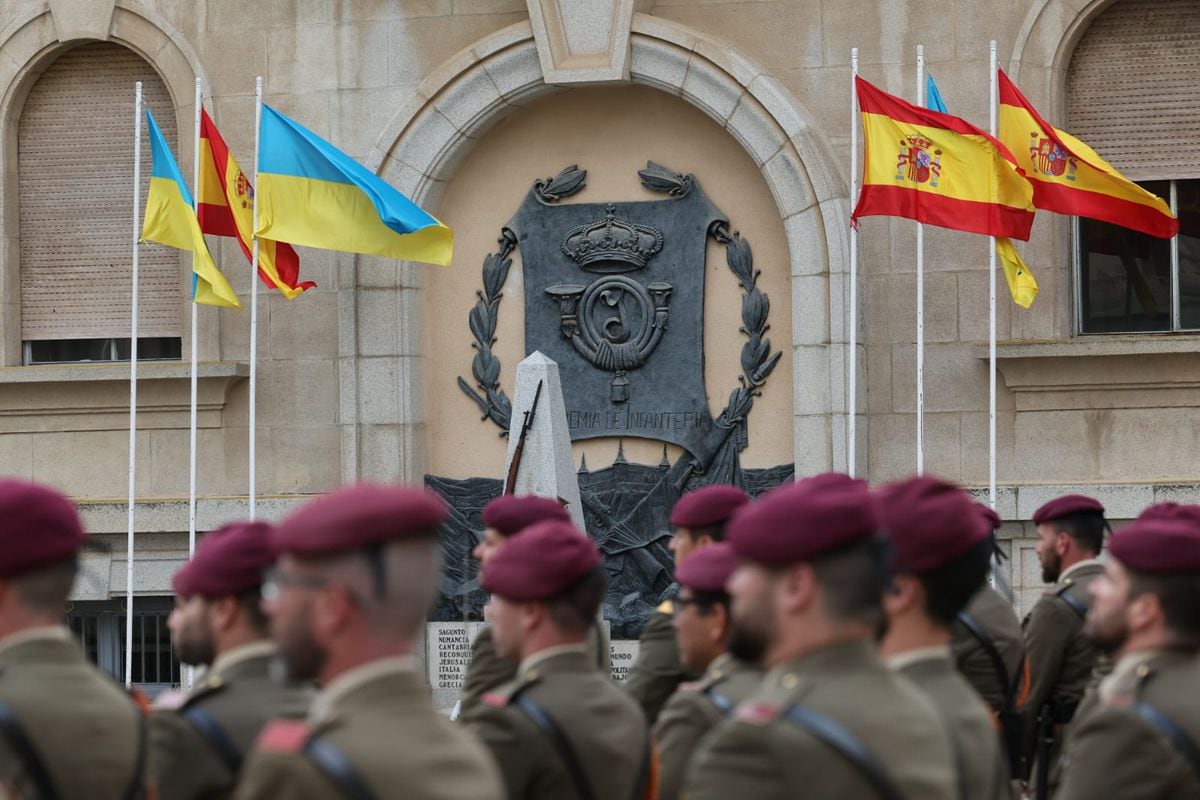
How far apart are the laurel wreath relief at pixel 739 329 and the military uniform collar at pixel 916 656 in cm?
970

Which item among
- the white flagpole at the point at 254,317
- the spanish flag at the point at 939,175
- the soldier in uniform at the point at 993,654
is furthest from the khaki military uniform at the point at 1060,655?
the white flagpole at the point at 254,317

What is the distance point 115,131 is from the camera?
15.0 meters

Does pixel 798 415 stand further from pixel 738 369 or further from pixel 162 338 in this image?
pixel 162 338

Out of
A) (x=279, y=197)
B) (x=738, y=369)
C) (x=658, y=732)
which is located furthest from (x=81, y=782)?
(x=738, y=369)

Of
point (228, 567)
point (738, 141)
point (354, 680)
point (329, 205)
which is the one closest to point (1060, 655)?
point (228, 567)

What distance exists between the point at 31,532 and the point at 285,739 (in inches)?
44.8

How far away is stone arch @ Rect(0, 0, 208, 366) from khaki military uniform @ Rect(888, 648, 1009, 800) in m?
11.4

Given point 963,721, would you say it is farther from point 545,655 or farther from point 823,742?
point 545,655

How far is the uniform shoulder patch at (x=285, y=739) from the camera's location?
313cm

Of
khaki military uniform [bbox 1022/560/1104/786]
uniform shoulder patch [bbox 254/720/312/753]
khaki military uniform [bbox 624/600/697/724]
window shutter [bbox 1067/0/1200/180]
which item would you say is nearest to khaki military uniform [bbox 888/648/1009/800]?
uniform shoulder patch [bbox 254/720/312/753]

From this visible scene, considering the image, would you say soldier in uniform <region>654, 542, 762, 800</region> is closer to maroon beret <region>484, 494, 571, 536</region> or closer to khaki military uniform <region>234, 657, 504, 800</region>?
maroon beret <region>484, 494, 571, 536</region>

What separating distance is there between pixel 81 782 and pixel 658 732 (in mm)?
1874

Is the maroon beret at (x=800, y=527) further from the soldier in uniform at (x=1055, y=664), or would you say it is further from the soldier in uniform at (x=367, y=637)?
the soldier in uniform at (x=1055, y=664)

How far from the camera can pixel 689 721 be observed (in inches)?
205
